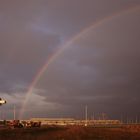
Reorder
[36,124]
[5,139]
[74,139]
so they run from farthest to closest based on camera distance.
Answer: [36,124], [74,139], [5,139]

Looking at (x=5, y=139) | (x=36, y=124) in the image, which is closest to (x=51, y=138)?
(x=5, y=139)

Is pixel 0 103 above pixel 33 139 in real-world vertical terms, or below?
above

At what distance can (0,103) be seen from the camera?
5178 cm

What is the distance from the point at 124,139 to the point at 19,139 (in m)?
16.4

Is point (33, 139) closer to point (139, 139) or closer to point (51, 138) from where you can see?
point (51, 138)

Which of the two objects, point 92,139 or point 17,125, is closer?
point 92,139

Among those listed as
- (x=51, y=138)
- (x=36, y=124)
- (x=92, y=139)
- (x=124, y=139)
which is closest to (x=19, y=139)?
(x=51, y=138)

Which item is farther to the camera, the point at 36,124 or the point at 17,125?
the point at 36,124

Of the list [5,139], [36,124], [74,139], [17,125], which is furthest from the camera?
[36,124]

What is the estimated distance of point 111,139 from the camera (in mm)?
50875

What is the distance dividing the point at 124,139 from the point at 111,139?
249cm

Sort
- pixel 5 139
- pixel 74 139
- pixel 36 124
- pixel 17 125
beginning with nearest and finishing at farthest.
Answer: pixel 5 139 → pixel 74 139 → pixel 17 125 → pixel 36 124

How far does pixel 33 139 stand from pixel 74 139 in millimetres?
6015

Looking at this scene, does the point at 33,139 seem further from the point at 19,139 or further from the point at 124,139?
the point at 124,139
